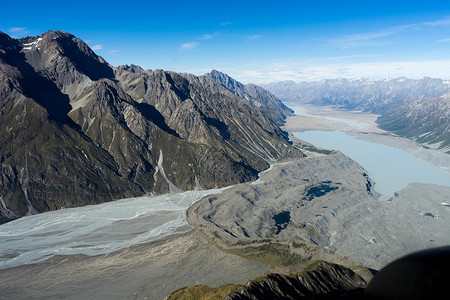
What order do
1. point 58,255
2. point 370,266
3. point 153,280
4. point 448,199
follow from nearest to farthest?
point 153,280 < point 370,266 < point 58,255 < point 448,199

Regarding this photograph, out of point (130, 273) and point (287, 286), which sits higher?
point (287, 286)

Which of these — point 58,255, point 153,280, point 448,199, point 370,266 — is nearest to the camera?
point 153,280

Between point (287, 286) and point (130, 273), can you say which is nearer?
point (287, 286)

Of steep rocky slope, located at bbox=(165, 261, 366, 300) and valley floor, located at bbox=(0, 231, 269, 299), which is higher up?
steep rocky slope, located at bbox=(165, 261, 366, 300)

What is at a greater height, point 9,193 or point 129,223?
point 9,193

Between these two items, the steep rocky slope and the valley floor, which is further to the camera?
the valley floor

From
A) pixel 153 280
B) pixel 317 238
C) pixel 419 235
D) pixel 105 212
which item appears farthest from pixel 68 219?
pixel 419 235

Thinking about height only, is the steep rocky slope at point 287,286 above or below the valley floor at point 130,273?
above

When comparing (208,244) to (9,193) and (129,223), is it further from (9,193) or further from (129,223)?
(9,193)

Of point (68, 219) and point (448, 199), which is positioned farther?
point (448, 199)

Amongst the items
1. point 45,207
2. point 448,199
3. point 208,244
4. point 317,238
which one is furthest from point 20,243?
point 448,199

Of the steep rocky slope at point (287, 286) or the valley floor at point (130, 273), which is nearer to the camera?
the steep rocky slope at point (287, 286)
